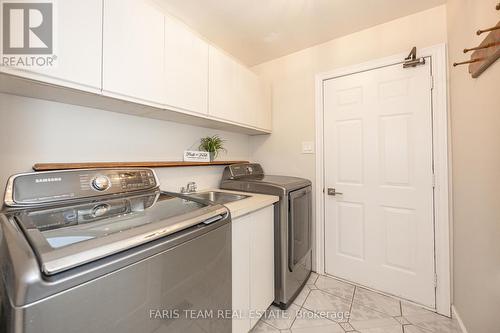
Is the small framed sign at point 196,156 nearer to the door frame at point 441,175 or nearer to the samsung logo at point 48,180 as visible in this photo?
the samsung logo at point 48,180

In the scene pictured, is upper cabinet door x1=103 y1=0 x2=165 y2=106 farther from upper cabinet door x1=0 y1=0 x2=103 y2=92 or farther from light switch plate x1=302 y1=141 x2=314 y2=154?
light switch plate x1=302 y1=141 x2=314 y2=154

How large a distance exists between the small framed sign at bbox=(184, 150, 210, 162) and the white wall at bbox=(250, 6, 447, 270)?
813mm

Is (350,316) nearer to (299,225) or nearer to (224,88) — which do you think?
(299,225)

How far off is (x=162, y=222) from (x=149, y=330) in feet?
1.20

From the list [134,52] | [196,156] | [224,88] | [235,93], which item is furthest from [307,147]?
[134,52]

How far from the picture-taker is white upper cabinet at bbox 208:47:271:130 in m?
1.71

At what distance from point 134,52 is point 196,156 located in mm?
944

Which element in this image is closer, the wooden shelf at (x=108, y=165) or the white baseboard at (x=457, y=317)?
the wooden shelf at (x=108, y=165)

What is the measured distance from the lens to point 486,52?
109 centimetres

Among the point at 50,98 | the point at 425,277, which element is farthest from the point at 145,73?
the point at 425,277

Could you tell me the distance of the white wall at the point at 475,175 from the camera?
3.49 ft

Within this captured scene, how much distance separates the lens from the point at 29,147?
3.69ft

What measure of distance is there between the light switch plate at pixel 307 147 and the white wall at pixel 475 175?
1.09 metres

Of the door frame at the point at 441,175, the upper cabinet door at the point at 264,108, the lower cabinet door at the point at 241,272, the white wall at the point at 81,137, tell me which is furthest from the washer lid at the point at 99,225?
the door frame at the point at 441,175
